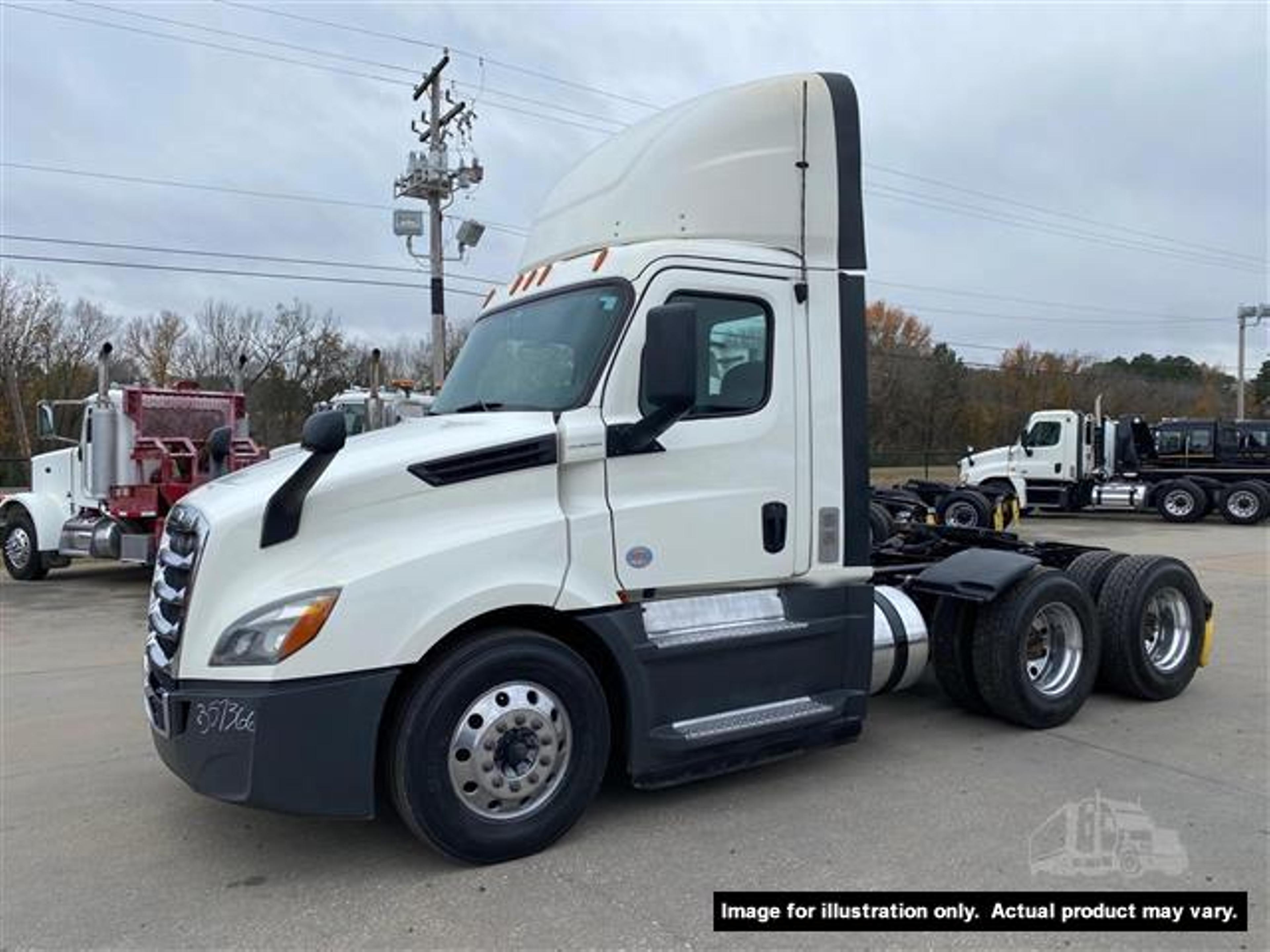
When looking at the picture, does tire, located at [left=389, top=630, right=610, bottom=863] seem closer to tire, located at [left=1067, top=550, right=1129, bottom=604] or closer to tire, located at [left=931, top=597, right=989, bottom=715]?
tire, located at [left=931, top=597, right=989, bottom=715]

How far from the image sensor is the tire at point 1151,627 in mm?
6152

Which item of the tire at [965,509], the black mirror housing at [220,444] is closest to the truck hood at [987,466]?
the tire at [965,509]

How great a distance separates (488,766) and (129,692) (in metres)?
4.49

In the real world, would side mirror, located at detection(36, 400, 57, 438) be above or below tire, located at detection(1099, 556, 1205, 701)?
above

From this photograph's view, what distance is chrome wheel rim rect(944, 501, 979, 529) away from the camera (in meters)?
19.9

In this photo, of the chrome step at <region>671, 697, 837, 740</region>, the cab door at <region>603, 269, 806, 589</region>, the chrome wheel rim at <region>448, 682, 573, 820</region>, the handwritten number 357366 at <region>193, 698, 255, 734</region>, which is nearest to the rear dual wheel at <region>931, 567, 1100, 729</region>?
the chrome step at <region>671, 697, 837, 740</region>

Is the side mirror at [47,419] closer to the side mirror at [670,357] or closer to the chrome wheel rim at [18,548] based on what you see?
the chrome wheel rim at [18,548]

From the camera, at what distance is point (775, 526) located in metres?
4.75

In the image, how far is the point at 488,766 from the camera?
12.8 feet

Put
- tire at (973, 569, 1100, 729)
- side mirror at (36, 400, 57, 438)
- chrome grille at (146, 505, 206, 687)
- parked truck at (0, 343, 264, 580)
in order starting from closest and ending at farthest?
chrome grille at (146, 505, 206, 687)
tire at (973, 569, 1100, 729)
parked truck at (0, 343, 264, 580)
side mirror at (36, 400, 57, 438)

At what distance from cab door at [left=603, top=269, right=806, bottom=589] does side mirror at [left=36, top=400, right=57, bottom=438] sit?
1196cm

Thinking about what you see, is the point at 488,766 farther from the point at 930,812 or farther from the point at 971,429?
the point at 971,429

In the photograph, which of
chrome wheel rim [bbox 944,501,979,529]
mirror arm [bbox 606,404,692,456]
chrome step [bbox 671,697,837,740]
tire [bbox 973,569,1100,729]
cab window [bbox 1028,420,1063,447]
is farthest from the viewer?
cab window [bbox 1028,420,1063,447]

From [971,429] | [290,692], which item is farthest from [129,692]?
[971,429]
